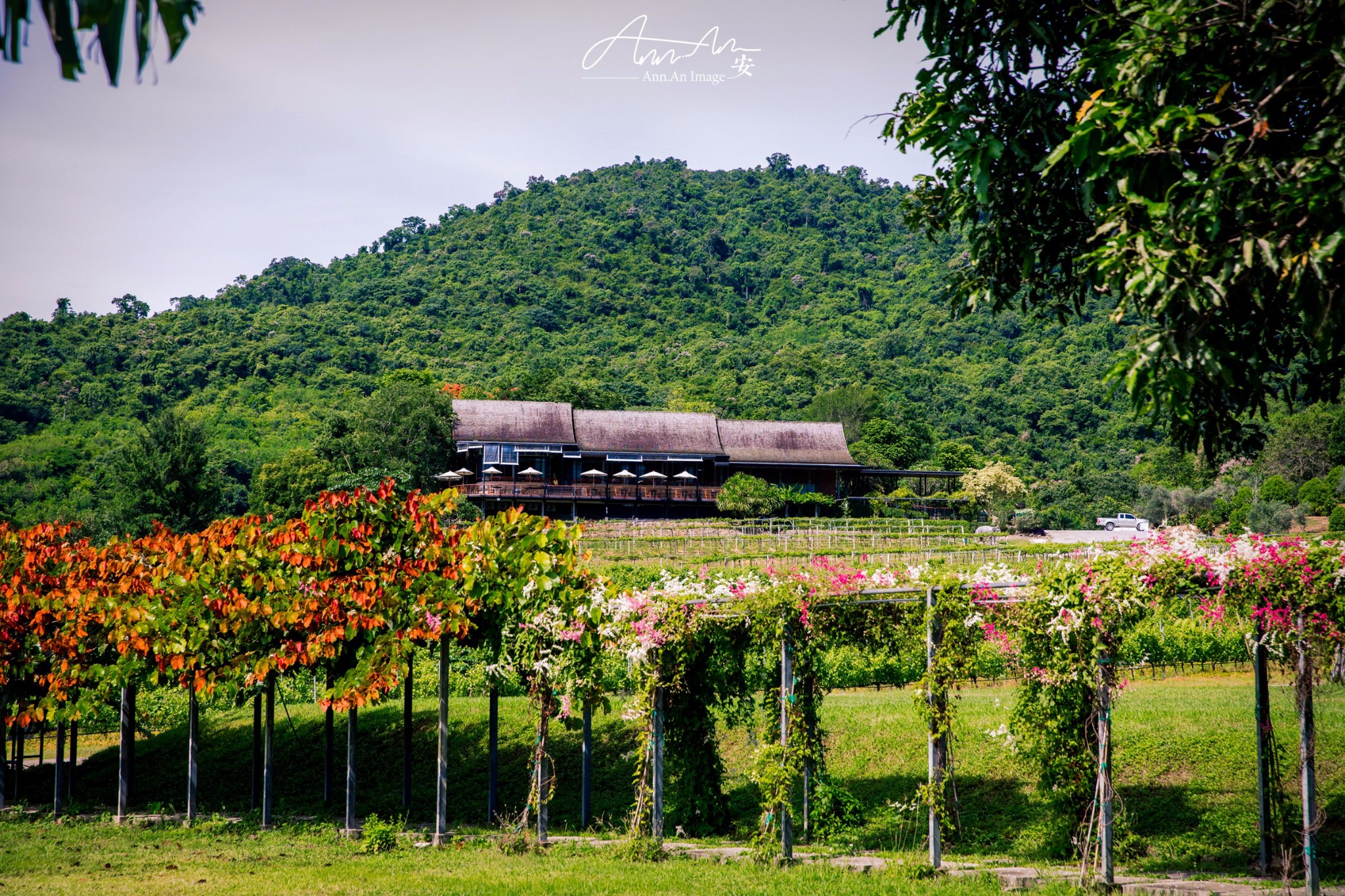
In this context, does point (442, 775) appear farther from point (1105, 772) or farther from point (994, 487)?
point (994, 487)

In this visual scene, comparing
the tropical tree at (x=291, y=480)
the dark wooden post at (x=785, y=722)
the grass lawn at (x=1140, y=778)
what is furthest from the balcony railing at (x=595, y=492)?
the dark wooden post at (x=785, y=722)

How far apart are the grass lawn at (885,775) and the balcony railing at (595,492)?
88.4 ft

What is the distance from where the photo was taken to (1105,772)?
29.0 feet

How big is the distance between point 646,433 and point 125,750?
133ft

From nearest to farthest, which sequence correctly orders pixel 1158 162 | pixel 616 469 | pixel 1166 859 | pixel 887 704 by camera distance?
1. pixel 1158 162
2. pixel 1166 859
3. pixel 887 704
4. pixel 616 469

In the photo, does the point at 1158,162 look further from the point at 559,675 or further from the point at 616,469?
the point at 616,469

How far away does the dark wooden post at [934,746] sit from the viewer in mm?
9461

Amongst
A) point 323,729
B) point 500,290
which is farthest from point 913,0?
point 500,290

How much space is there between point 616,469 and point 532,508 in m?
5.72

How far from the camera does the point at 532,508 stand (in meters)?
49.3

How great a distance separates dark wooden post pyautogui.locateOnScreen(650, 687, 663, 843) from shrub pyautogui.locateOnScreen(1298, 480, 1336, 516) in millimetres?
45966

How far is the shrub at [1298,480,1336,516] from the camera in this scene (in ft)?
152

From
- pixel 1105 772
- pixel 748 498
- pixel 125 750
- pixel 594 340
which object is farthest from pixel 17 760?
pixel 594 340

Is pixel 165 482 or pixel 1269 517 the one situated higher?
pixel 165 482
